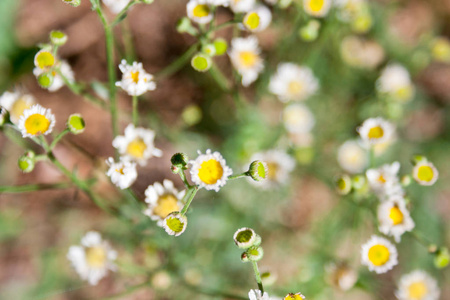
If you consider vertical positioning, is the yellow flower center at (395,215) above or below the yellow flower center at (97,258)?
above

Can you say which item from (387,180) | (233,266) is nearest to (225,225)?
(233,266)

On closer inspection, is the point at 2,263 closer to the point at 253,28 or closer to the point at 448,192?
the point at 253,28

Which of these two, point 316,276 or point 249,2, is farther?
point 316,276

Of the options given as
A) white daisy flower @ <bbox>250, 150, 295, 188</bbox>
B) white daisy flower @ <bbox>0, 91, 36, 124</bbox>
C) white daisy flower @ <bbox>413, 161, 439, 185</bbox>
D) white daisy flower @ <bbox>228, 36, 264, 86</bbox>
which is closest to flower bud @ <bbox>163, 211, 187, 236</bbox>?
white daisy flower @ <bbox>0, 91, 36, 124</bbox>

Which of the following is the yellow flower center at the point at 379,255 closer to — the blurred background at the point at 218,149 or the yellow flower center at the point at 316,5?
the blurred background at the point at 218,149

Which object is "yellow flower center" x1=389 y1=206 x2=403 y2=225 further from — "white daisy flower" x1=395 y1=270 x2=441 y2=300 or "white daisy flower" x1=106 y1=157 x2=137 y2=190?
"white daisy flower" x1=106 y1=157 x2=137 y2=190

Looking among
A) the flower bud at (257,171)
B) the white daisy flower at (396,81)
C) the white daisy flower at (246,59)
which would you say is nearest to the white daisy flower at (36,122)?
the flower bud at (257,171)
